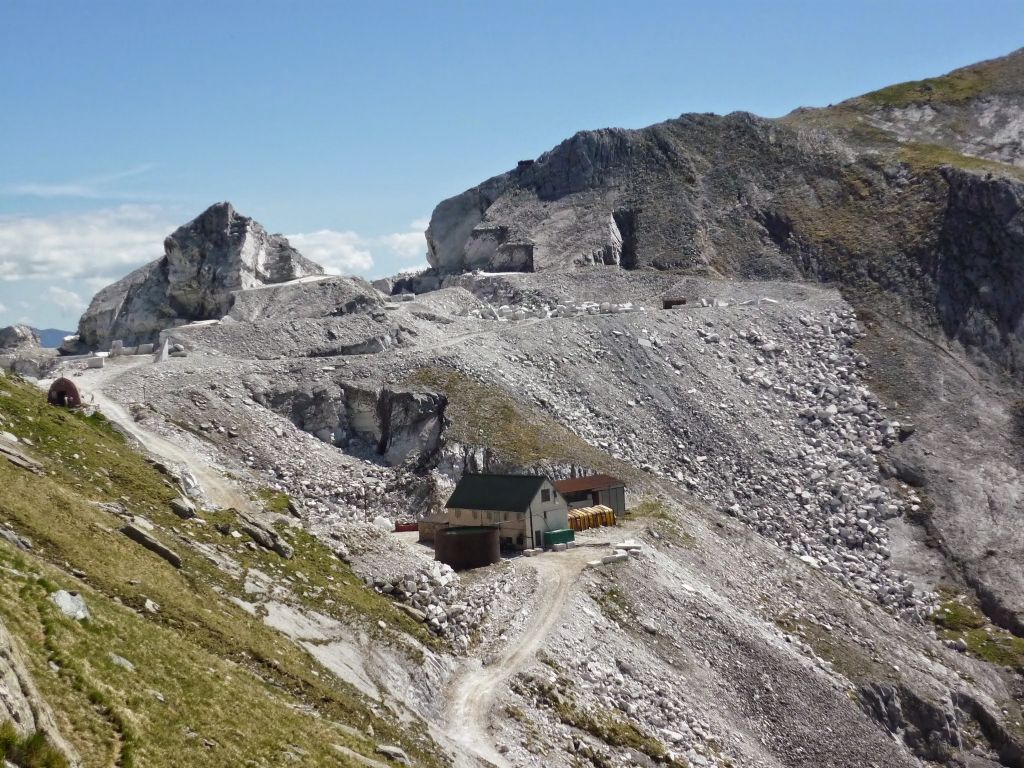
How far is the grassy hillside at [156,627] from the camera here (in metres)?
19.4

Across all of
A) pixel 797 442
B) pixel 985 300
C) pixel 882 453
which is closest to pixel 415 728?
pixel 797 442

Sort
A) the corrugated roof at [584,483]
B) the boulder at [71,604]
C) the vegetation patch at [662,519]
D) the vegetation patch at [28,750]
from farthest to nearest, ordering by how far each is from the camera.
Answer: the corrugated roof at [584,483], the vegetation patch at [662,519], the boulder at [71,604], the vegetation patch at [28,750]

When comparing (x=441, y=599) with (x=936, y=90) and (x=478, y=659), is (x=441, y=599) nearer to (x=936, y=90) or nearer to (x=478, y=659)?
(x=478, y=659)

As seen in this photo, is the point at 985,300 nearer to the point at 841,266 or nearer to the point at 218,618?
the point at 841,266

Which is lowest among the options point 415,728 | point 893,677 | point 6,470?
point 893,677

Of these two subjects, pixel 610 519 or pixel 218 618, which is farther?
pixel 610 519

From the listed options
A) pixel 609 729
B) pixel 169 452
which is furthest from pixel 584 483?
pixel 609 729

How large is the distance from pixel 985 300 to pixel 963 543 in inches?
1292

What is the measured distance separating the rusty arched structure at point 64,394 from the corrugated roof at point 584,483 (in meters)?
23.8

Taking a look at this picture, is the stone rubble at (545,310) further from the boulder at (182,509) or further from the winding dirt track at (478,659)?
the boulder at (182,509)

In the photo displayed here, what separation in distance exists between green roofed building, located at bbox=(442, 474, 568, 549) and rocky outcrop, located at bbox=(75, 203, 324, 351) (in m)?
40.4

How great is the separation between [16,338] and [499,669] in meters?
61.7

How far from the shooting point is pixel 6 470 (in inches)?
1241

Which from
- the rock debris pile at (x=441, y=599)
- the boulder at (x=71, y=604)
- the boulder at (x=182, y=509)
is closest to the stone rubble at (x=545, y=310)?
the rock debris pile at (x=441, y=599)
